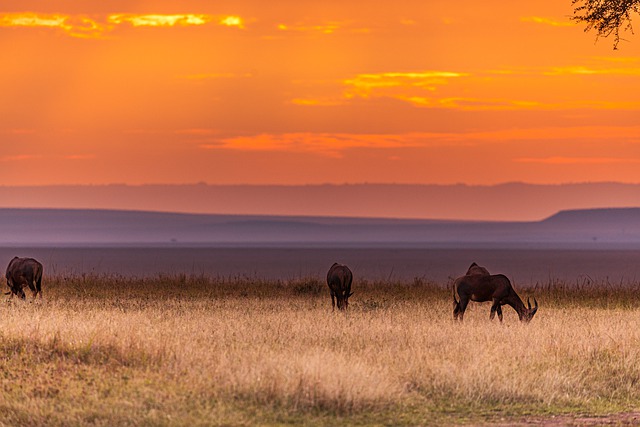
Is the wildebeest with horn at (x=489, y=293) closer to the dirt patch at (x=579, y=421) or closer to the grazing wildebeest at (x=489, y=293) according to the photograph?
the grazing wildebeest at (x=489, y=293)

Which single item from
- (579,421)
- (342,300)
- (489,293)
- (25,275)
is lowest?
(579,421)

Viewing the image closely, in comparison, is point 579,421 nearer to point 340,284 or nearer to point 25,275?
point 340,284

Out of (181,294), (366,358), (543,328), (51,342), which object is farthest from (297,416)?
(181,294)

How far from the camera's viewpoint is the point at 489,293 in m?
27.0

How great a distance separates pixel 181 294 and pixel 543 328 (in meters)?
15.5

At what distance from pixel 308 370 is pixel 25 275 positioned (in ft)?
61.8

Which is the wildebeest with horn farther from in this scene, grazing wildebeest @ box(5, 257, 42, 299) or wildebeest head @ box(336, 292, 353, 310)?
grazing wildebeest @ box(5, 257, 42, 299)

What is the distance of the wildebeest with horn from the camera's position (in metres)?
26.6

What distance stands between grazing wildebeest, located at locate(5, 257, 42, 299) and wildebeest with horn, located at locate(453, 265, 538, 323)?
44.2 feet

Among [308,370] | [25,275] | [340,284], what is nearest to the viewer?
[308,370]

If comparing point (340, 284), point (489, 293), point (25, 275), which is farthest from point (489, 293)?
point (25, 275)

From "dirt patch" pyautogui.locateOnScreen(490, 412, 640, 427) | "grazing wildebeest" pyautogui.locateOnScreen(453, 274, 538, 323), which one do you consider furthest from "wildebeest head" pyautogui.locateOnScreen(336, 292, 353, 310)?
"dirt patch" pyautogui.locateOnScreen(490, 412, 640, 427)

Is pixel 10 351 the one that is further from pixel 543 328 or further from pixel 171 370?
pixel 543 328

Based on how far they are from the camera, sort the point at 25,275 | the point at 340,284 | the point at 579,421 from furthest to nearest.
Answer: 1. the point at 25,275
2. the point at 340,284
3. the point at 579,421
